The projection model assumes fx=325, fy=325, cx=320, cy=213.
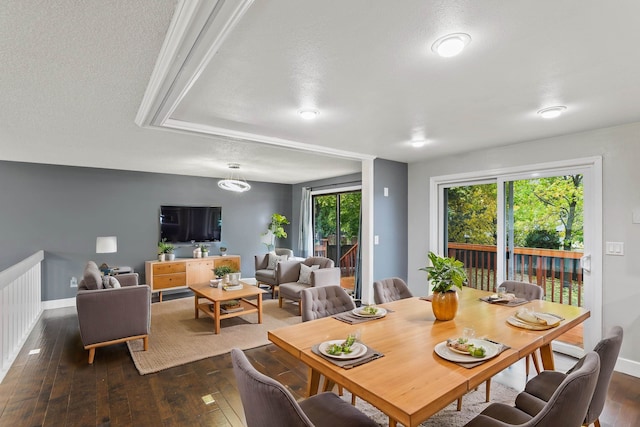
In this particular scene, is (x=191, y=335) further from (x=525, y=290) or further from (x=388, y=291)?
(x=525, y=290)

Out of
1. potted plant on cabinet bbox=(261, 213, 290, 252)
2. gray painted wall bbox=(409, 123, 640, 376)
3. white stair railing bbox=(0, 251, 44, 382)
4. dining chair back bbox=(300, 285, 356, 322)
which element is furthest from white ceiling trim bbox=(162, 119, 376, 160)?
potted plant on cabinet bbox=(261, 213, 290, 252)

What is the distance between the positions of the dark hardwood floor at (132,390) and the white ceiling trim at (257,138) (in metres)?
2.29

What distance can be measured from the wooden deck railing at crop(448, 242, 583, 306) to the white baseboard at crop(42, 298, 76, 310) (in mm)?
6347

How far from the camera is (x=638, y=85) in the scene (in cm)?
221

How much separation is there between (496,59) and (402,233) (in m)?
3.35

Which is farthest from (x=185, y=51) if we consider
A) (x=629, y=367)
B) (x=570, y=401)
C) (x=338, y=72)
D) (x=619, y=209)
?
(x=629, y=367)

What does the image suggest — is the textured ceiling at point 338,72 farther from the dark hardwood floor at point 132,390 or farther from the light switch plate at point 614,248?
the dark hardwood floor at point 132,390

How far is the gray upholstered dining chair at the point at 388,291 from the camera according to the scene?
9.66 ft

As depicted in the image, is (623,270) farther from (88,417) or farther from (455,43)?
(88,417)

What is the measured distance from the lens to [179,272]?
20.0ft

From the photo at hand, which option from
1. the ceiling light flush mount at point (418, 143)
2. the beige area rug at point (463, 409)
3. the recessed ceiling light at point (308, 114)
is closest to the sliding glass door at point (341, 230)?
the ceiling light flush mount at point (418, 143)

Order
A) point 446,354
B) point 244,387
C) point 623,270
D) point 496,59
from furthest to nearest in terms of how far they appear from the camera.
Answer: point 623,270 < point 496,59 < point 446,354 < point 244,387

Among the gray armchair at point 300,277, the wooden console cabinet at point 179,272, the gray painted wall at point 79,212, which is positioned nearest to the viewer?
the gray armchair at point 300,277

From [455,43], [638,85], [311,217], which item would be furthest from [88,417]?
[311,217]
